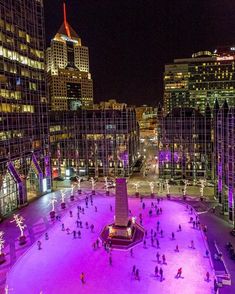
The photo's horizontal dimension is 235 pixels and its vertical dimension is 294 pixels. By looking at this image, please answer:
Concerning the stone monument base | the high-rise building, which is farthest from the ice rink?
the high-rise building

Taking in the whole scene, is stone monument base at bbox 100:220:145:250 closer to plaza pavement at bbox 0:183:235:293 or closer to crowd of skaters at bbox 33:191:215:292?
crowd of skaters at bbox 33:191:215:292

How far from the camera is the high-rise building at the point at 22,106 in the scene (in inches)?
2251

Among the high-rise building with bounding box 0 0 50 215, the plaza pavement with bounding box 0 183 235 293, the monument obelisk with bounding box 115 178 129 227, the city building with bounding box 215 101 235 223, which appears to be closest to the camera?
the plaza pavement with bounding box 0 183 235 293

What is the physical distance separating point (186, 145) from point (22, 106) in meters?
41.3

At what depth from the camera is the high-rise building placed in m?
57.2

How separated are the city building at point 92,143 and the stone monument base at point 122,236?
37028mm

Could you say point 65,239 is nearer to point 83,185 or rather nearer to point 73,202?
point 73,202

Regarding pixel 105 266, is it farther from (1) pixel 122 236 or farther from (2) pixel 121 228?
(2) pixel 121 228

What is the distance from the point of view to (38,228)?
159 feet

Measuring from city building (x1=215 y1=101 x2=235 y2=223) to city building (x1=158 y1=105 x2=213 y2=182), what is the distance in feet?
52.2

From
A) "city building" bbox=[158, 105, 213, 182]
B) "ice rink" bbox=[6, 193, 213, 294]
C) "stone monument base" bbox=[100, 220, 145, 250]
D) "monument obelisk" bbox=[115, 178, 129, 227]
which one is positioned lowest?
"ice rink" bbox=[6, 193, 213, 294]

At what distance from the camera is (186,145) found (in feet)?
253

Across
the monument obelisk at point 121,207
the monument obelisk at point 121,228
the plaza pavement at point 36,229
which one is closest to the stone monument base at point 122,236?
the monument obelisk at point 121,228

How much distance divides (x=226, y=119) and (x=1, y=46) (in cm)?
4381
